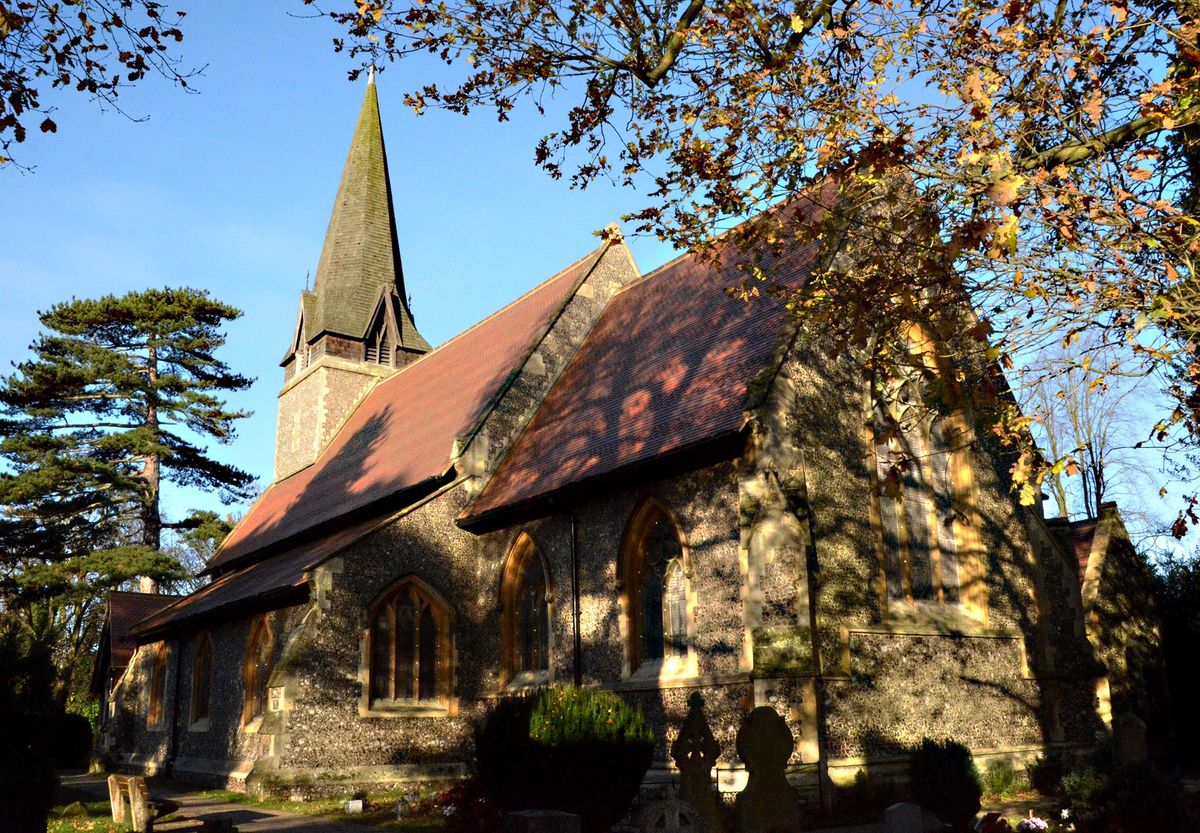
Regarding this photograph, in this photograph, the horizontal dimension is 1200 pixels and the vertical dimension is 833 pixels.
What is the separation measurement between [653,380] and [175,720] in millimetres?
12358

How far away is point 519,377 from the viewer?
17.6 meters

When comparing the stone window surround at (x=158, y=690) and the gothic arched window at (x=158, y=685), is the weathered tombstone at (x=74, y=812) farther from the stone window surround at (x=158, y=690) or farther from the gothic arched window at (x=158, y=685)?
the gothic arched window at (x=158, y=685)

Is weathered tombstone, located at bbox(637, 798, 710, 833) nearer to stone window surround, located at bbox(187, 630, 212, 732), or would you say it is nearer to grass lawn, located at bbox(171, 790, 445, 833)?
grass lawn, located at bbox(171, 790, 445, 833)

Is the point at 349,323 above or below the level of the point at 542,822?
above

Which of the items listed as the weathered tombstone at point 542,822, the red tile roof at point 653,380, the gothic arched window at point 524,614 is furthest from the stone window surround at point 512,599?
the weathered tombstone at point 542,822

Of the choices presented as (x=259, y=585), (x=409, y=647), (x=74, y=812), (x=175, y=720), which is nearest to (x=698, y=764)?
(x=409, y=647)

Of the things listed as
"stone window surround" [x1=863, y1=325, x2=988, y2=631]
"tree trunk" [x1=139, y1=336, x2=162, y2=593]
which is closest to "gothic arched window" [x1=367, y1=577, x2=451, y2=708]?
"stone window surround" [x1=863, y1=325, x2=988, y2=631]

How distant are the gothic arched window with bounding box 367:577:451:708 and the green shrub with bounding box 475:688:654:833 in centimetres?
547

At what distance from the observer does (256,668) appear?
57.7ft

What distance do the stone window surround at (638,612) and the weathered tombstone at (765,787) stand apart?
3.77m

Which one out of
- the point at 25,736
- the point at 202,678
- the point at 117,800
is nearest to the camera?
the point at 25,736

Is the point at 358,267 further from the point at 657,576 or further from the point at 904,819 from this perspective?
the point at 904,819

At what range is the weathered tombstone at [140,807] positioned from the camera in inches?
415

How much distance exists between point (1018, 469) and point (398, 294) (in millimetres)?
23011
